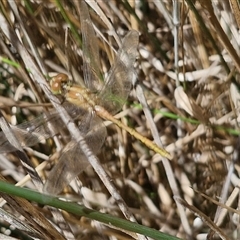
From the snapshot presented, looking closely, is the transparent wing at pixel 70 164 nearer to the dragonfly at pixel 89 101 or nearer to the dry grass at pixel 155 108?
the dragonfly at pixel 89 101

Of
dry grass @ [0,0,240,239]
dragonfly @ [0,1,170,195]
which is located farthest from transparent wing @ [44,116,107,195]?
dry grass @ [0,0,240,239]

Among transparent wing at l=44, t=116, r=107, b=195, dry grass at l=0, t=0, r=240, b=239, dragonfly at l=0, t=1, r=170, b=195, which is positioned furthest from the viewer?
dry grass at l=0, t=0, r=240, b=239

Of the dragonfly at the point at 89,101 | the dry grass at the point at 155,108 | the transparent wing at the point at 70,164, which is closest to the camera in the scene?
the transparent wing at the point at 70,164

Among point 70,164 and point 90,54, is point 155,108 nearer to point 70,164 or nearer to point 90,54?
point 90,54

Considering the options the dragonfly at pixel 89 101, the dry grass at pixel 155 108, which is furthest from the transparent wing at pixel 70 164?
the dry grass at pixel 155 108

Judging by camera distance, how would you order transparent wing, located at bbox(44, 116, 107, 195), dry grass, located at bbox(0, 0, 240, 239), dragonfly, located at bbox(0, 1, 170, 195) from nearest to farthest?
→ transparent wing, located at bbox(44, 116, 107, 195), dragonfly, located at bbox(0, 1, 170, 195), dry grass, located at bbox(0, 0, 240, 239)

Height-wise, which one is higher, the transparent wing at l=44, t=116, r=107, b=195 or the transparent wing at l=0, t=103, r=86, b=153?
the transparent wing at l=0, t=103, r=86, b=153

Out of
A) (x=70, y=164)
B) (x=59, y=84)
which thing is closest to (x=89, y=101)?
(x=59, y=84)

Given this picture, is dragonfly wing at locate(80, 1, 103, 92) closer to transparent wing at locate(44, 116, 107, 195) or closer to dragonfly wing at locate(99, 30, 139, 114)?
dragonfly wing at locate(99, 30, 139, 114)
